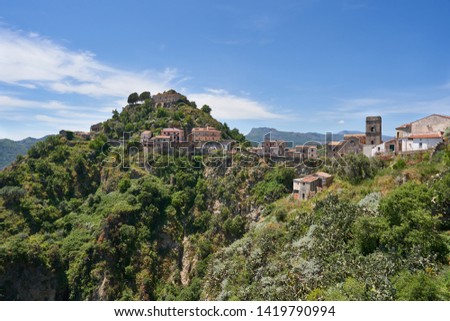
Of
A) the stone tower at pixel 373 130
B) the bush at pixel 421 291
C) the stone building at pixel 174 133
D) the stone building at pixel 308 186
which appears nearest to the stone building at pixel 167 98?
the stone building at pixel 174 133

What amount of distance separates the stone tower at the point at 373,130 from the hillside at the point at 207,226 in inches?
351

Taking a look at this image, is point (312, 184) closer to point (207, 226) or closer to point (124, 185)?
point (207, 226)

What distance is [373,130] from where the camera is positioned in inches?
1695

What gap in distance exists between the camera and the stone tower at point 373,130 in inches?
1686

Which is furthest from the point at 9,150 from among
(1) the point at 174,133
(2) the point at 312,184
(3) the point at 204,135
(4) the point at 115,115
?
(2) the point at 312,184

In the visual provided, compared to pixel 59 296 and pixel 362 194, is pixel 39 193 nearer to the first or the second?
pixel 59 296

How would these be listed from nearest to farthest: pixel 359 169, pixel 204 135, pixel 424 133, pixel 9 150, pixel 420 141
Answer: pixel 359 169, pixel 420 141, pixel 424 133, pixel 204 135, pixel 9 150

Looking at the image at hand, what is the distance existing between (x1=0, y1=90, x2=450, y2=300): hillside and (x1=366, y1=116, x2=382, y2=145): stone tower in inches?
351

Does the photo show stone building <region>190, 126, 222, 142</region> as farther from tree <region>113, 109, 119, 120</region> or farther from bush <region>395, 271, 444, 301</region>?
bush <region>395, 271, 444, 301</region>

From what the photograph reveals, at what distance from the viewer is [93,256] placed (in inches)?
1569

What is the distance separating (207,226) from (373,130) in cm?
2675

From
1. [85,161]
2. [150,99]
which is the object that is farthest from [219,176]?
[150,99]

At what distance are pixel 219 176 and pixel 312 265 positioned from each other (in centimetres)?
3166

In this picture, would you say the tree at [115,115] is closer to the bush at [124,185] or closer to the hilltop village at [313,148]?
the hilltop village at [313,148]
